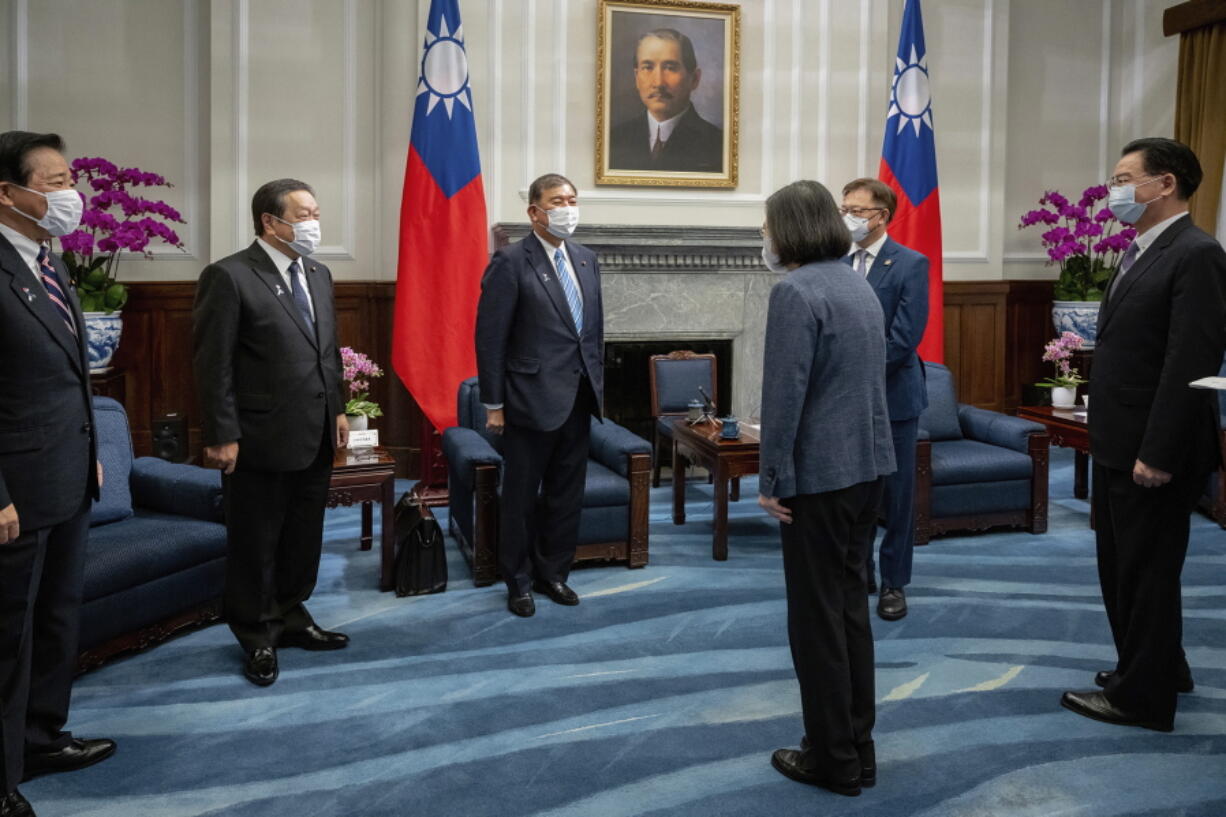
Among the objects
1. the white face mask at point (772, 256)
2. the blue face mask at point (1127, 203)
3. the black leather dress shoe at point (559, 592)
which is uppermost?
the blue face mask at point (1127, 203)

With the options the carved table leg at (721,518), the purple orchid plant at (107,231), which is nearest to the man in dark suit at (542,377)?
the carved table leg at (721,518)

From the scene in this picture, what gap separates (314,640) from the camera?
134 inches

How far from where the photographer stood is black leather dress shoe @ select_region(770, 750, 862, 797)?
2408 millimetres

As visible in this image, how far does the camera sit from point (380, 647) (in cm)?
345

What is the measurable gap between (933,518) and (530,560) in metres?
2.08

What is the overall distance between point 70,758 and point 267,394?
3.67 ft

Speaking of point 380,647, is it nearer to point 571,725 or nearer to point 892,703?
point 571,725

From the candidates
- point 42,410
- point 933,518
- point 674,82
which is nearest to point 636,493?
point 933,518

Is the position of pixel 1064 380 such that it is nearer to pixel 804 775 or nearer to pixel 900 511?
pixel 900 511

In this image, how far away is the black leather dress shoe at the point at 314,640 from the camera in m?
3.42

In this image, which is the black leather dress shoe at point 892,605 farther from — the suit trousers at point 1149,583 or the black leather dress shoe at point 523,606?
the black leather dress shoe at point 523,606

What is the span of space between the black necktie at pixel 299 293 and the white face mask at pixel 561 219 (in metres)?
0.99

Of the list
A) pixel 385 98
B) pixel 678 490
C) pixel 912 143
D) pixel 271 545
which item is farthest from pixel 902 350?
pixel 385 98

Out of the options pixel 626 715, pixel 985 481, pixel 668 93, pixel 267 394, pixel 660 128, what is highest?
pixel 668 93
